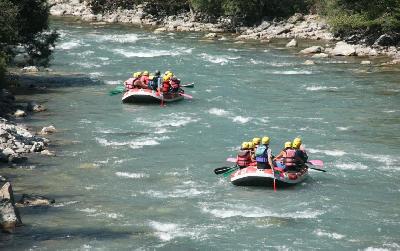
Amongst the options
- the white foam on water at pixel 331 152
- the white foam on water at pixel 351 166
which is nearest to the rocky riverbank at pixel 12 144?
the white foam on water at pixel 331 152

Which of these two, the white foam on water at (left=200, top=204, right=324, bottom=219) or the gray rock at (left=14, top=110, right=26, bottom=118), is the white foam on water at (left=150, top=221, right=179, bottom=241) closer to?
the white foam on water at (left=200, top=204, right=324, bottom=219)

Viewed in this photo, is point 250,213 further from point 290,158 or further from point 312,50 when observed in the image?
point 312,50

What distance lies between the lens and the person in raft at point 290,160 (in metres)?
22.6

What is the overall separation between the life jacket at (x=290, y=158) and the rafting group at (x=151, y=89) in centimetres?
1199

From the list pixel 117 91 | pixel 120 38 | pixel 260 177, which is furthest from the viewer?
pixel 120 38

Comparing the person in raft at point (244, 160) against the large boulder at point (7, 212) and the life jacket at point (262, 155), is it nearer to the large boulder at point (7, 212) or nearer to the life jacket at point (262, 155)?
the life jacket at point (262, 155)

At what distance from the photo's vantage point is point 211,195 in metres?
21.1

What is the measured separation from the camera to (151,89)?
3409 cm

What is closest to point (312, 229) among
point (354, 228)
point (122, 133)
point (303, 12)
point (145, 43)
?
point (354, 228)

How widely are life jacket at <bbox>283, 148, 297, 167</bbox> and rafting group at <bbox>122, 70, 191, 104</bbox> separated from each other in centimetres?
1199

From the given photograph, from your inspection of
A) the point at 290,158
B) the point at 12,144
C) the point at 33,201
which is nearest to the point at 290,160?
the point at 290,158

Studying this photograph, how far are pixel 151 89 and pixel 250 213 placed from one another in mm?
15473

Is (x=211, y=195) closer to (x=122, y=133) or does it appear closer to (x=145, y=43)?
(x=122, y=133)

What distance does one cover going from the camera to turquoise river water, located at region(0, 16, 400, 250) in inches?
711
